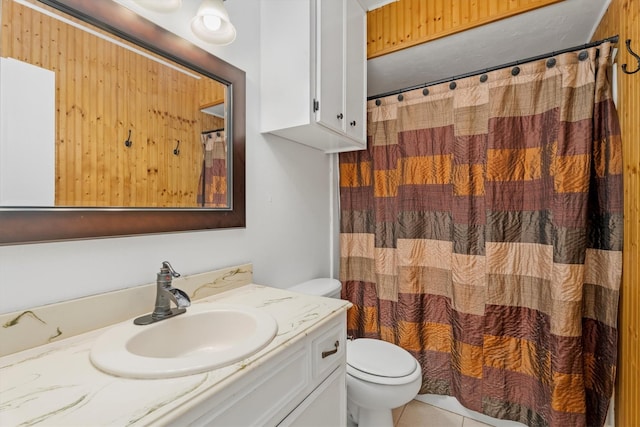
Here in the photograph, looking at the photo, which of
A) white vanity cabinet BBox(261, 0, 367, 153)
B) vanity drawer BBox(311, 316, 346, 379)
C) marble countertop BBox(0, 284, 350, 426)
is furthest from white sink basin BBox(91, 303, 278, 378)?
white vanity cabinet BBox(261, 0, 367, 153)

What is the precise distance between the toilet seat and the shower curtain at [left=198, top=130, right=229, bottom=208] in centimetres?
104

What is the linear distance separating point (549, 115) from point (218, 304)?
5.97 ft

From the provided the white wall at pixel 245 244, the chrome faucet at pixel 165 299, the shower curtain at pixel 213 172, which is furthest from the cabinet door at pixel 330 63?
the chrome faucet at pixel 165 299

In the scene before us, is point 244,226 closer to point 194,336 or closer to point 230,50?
point 194,336

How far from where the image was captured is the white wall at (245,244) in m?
0.77

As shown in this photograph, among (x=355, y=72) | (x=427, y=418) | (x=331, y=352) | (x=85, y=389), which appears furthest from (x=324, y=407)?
(x=355, y=72)

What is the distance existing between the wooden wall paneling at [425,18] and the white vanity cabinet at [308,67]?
229mm

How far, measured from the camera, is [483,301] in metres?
1.55

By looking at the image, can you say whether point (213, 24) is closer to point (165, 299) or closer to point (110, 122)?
point (110, 122)

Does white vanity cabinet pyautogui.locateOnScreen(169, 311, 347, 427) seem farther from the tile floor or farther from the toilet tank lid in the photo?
the tile floor

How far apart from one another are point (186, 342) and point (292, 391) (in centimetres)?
41

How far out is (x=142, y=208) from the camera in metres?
0.98

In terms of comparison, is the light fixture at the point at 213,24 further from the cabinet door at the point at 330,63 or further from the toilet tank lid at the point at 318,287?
the toilet tank lid at the point at 318,287

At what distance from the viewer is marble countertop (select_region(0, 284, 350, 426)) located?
1.59 feet
